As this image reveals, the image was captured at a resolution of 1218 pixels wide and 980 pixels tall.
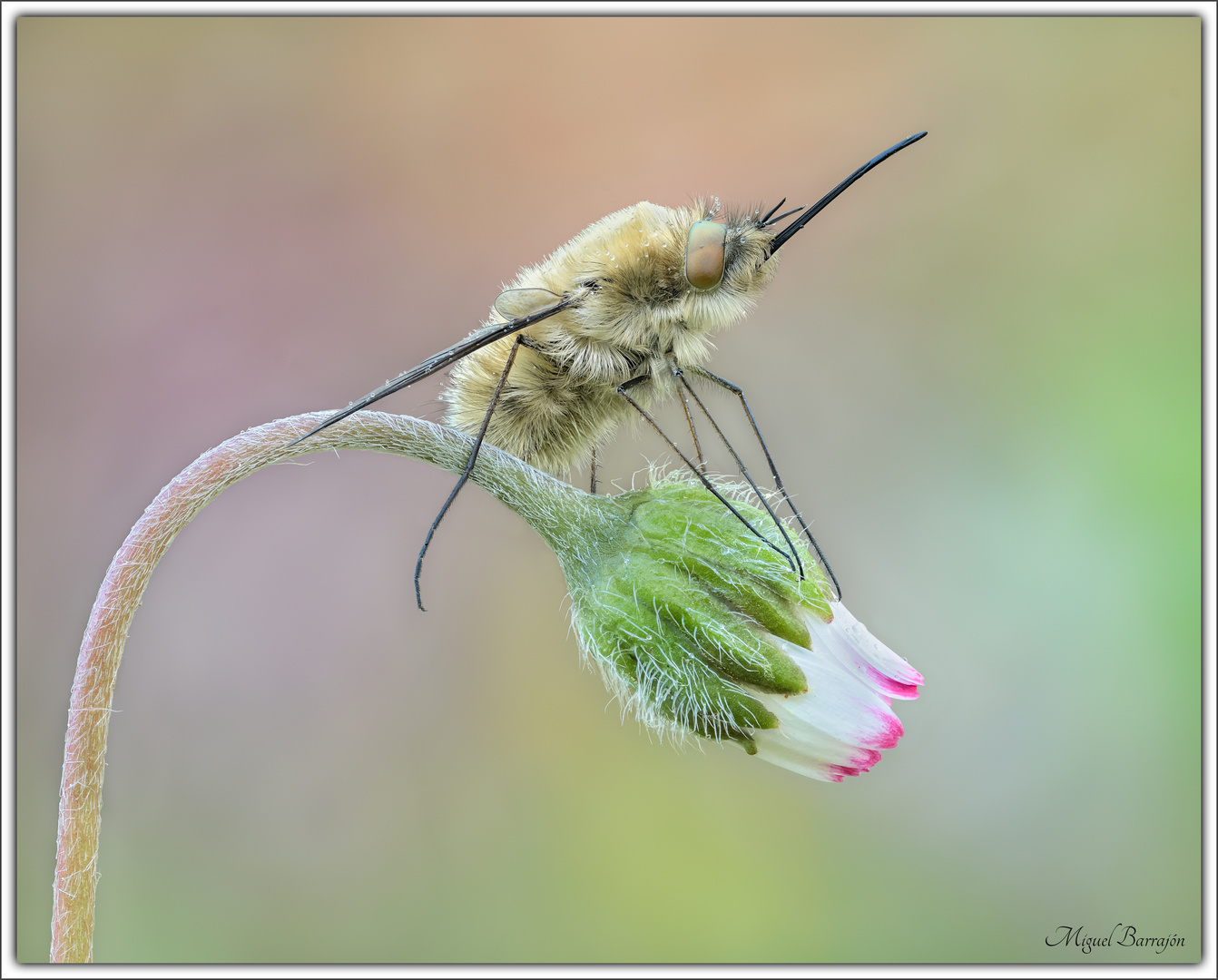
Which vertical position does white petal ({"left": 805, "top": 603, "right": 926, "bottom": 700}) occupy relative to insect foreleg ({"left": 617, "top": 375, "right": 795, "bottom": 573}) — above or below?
below

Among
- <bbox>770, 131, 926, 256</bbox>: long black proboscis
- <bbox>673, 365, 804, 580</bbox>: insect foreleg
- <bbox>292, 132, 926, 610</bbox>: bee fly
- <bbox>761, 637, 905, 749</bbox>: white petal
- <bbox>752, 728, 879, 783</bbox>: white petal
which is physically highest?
<bbox>770, 131, 926, 256</bbox>: long black proboscis

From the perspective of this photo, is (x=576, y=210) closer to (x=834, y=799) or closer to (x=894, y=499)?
(x=894, y=499)

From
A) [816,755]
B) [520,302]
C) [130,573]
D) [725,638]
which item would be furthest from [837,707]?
[130,573]

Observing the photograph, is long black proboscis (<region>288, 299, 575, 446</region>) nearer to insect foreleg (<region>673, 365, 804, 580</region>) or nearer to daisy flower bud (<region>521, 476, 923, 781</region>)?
insect foreleg (<region>673, 365, 804, 580</region>)

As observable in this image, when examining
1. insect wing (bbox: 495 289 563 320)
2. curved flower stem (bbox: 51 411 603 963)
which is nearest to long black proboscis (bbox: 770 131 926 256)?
insect wing (bbox: 495 289 563 320)

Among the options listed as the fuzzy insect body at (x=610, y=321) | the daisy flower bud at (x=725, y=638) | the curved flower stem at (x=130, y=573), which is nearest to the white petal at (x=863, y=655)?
the daisy flower bud at (x=725, y=638)

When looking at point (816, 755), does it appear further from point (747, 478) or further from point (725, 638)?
point (747, 478)

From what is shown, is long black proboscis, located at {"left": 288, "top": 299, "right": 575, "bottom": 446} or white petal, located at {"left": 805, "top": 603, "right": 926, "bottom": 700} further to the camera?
white petal, located at {"left": 805, "top": 603, "right": 926, "bottom": 700}

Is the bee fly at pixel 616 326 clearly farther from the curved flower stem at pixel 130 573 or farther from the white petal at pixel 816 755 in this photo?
the white petal at pixel 816 755
